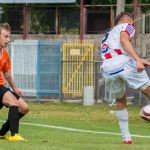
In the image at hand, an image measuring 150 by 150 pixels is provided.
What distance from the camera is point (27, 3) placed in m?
43.6

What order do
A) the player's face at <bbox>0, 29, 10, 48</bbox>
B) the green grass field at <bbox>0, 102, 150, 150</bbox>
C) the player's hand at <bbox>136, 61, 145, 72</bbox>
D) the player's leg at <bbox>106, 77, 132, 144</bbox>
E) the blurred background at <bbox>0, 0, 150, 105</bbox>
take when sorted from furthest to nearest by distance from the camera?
the blurred background at <bbox>0, 0, 150, 105</bbox> < the player's face at <bbox>0, 29, 10, 48</bbox> < the player's leg at <bbox>106, 77, 132, 144</bbox> < the player's hand at <bbox>136, 61, 145, 72</bbox> < the green grass field at <bbox>0, 102, 150, 150</bbox>

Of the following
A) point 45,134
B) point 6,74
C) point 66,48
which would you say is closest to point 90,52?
point 66,48

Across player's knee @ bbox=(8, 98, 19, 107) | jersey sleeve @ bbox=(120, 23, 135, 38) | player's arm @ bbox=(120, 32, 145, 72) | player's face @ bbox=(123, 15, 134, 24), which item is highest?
player's face @ bbox=(123, 15, 134, 24)

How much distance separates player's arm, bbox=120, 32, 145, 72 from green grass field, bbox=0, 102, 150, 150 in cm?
120

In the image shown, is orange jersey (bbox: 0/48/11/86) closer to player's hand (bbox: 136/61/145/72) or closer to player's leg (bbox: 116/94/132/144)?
player's leg (bbox: 116/94/132/144)

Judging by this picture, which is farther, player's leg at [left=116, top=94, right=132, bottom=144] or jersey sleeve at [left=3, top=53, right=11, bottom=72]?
jersey sleeve at [left=3, top=53, right=11, bottom=72]

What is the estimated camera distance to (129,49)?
39.8 feet

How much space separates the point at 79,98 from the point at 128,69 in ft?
61.5

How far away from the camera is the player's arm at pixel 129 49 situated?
11.9m

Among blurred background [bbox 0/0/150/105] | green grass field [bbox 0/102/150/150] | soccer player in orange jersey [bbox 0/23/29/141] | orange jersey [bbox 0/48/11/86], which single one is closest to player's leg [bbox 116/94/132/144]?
green grass field [bbox 0/102/150/150]

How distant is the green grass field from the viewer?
11656 mm

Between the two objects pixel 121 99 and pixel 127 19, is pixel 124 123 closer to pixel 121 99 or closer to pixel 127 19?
pixel 121 99

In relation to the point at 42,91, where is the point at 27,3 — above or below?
above

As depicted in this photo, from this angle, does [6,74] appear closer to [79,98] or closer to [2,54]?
[2,54]
